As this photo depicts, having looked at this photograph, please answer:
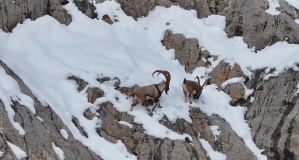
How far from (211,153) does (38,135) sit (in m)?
5.20

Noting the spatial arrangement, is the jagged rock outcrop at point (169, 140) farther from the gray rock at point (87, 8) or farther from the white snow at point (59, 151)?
the gray rock at point (87, 8)

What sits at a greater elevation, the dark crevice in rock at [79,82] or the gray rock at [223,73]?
the dark crevice in rock at [79,82]

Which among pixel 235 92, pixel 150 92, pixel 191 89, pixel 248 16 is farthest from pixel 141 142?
pixel 248 16

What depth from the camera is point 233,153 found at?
1459 cm

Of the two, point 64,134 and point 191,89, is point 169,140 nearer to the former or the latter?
point 191,89

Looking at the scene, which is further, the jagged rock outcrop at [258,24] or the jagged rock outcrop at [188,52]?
the jagged rock outcrop at [258,24]

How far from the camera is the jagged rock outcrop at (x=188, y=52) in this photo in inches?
709

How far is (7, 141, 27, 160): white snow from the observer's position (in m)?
11.4

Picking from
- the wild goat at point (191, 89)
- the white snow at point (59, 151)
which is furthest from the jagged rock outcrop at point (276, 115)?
the white snow at point (59, 151)

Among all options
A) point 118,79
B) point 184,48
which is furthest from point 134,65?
point 184,48

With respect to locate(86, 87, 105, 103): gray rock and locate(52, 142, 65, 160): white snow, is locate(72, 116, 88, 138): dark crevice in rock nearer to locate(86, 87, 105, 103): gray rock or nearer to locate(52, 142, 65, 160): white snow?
locate(86, 87, 105, 103): gray rock

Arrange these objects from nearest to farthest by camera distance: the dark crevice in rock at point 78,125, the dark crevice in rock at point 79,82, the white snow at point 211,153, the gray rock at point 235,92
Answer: the dark crevice in rock at point 78,125, the white snow at point 211,153, the dark crevice in rock at point 79,82, the gray rock at point 235,92

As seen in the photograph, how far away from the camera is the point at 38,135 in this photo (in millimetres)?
12383

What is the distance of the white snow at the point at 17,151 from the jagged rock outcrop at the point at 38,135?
0.13 m
